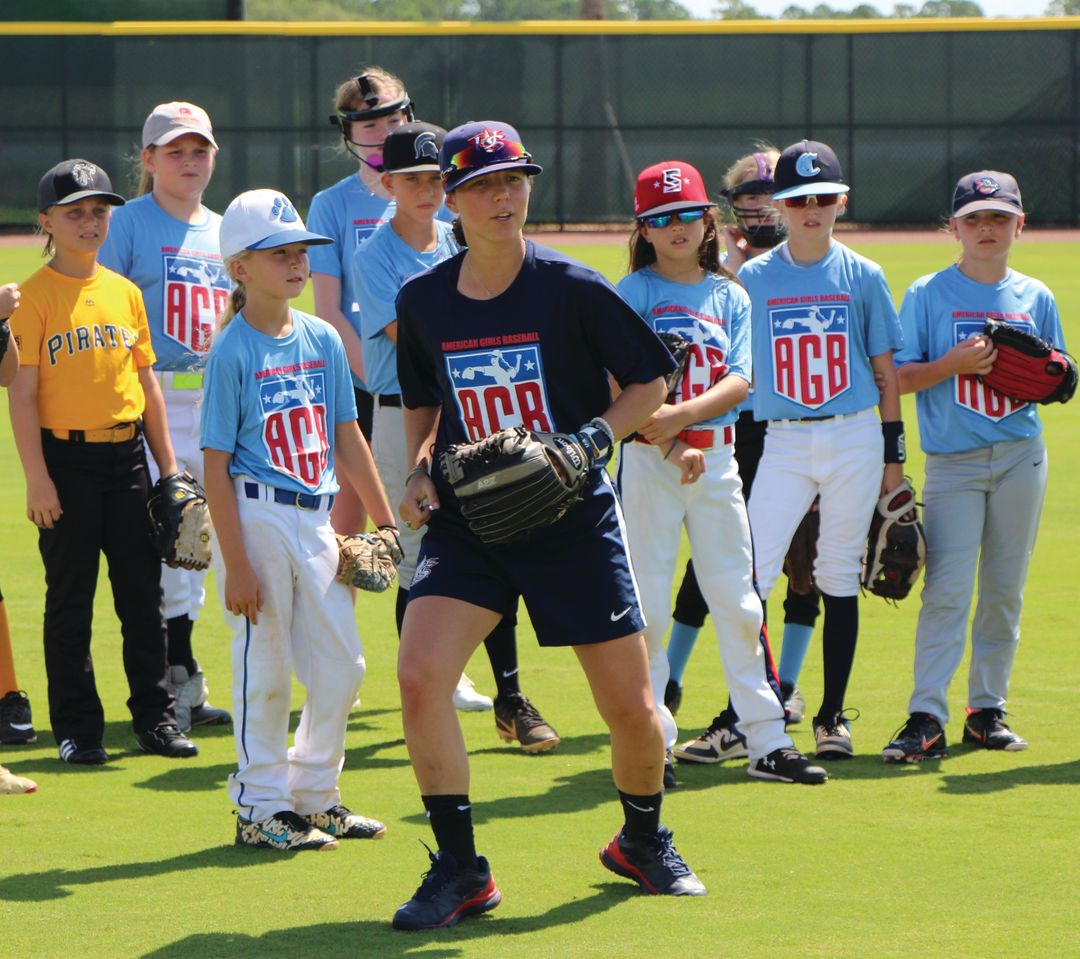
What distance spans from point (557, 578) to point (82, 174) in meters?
2.70

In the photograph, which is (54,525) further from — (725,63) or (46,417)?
(725,63)

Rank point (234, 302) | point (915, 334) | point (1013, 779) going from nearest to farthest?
point (234, 302), point (1013, 779), point (915, 334)

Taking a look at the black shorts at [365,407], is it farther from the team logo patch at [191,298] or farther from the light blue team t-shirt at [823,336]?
the light blue team t-shirt at [823,336]

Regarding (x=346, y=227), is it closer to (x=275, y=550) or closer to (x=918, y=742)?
(x=275, y=550)

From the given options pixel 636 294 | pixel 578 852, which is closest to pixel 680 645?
pixel 636 294

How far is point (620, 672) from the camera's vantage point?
14.8ft

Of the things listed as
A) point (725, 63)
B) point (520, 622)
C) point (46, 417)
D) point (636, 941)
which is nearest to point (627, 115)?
point (725, 63)

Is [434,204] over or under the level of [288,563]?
over

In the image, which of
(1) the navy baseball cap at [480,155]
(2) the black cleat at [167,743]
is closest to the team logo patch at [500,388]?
(1) the navy baseball cap at [480,155]

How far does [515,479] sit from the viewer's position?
13.8ft

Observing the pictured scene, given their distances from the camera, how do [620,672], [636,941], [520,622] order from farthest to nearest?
[520,622] < [620,672] < [636,941]

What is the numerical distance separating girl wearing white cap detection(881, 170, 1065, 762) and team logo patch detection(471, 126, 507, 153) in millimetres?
2316

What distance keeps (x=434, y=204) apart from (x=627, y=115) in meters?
25.7

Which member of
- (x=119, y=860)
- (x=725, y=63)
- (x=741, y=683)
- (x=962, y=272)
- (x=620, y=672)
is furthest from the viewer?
(x=725, y=63)
